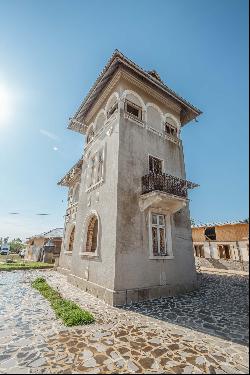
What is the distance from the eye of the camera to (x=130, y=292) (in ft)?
28.3

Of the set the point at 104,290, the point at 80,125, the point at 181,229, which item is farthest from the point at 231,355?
the point at 80,125

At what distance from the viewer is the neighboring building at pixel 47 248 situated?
1152 inches

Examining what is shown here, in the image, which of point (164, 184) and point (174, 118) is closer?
point (164, 184)

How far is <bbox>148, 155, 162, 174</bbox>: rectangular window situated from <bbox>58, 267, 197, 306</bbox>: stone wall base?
237 inches

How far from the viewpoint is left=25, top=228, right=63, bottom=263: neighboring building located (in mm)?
29253

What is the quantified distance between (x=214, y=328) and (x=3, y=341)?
5.52 m

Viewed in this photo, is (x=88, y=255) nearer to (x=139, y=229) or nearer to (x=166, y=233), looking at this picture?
(x=139, y=229)

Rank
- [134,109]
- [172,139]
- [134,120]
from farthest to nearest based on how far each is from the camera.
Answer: [172,139]
[134,109]
[134,120]

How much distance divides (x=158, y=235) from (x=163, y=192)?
2.41 m

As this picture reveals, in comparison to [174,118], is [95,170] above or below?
below

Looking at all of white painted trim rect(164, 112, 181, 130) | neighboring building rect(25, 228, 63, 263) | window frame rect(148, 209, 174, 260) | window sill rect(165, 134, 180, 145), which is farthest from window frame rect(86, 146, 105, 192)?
neighboring building rect(25, 228, 63, 263)

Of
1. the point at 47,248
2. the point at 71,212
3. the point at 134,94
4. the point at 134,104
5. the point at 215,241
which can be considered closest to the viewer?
the point at 134,104

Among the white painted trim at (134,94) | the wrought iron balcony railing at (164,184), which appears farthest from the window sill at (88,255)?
the white painted trim at (134,94)

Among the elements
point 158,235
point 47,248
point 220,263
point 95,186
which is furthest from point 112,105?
point 47,248
